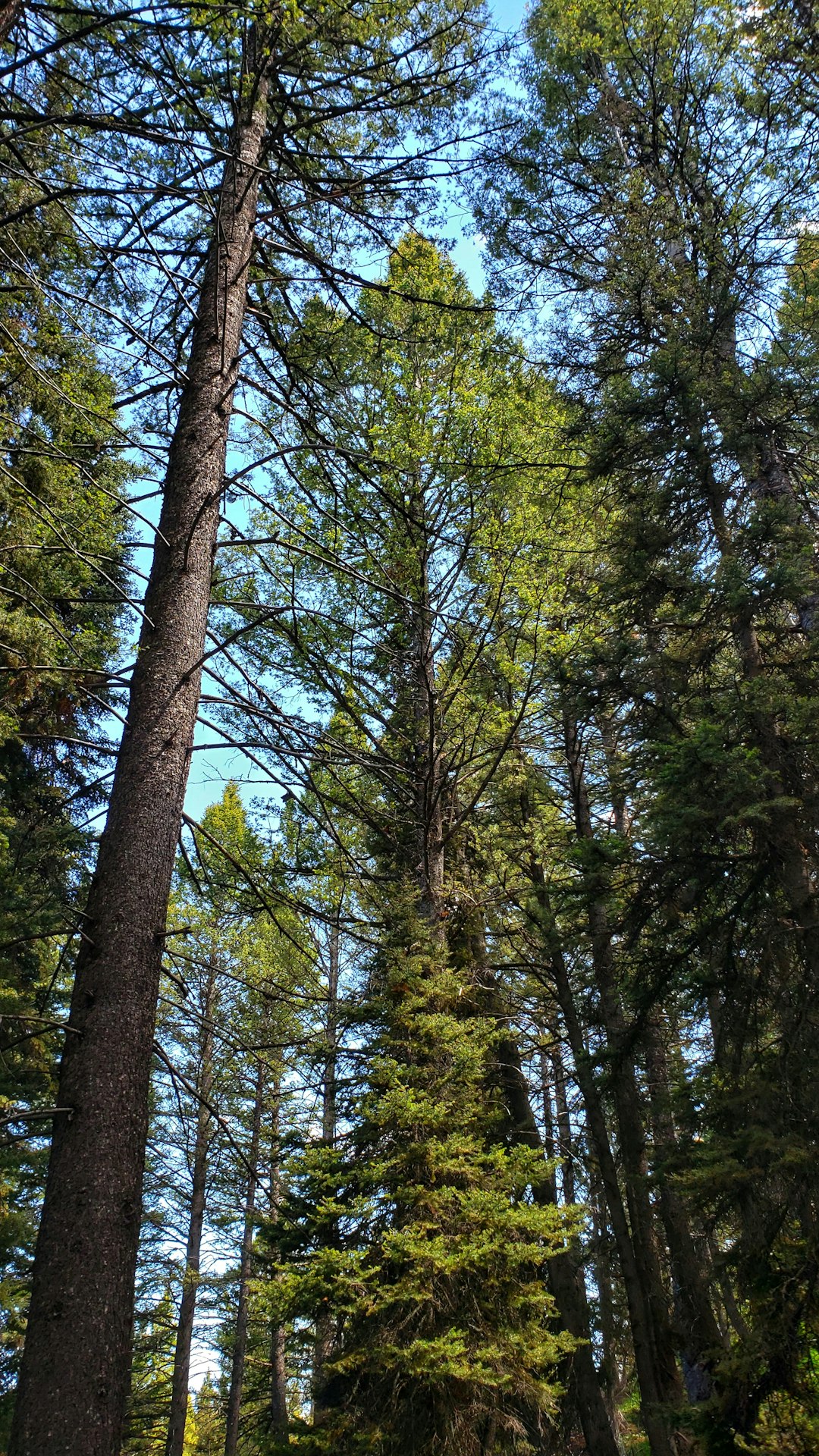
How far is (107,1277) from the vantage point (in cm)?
254

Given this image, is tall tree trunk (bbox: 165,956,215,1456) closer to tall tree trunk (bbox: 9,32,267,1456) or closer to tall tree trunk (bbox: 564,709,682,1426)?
tall tree trunk (bbox: 564,709,682,1426)

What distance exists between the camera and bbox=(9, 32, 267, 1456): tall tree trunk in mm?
2402

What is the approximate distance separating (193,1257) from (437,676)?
40.1 feet

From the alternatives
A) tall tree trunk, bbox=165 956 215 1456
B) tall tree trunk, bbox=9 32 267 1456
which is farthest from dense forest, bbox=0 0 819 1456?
tall tree trunk, bbox=165 956 215 1456

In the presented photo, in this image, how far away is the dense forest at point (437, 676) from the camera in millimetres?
3689

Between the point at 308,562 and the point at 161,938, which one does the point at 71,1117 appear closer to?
the point at 161,938

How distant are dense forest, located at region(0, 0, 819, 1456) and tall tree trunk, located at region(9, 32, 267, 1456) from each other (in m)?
0.02

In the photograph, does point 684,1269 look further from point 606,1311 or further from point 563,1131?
point 563,1131

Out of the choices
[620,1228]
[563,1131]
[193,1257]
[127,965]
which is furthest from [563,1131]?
[127,965]

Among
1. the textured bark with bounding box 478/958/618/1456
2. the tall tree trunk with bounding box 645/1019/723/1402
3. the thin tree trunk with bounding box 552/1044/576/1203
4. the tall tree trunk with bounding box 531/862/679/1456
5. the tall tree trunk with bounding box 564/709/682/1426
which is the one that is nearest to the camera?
the tall tree trunk with bounding box 531/862/679/1456

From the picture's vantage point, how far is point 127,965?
3.03 metres

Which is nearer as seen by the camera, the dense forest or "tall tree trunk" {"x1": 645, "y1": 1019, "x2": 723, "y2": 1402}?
the dense forest

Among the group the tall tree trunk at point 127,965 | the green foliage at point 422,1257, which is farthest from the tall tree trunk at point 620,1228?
the tall tree trunk at point 127,965

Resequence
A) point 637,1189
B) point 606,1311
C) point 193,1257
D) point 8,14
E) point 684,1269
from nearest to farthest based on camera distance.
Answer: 1. point 8,14
2. point 684,1269
3. point 637,1189
4. point 606,1311
5. point 193,1257
